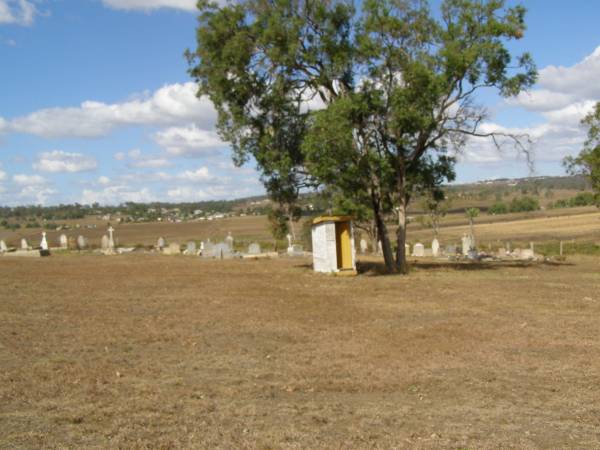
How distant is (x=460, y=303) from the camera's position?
1605 centimetres

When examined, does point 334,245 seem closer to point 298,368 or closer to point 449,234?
point 298,368

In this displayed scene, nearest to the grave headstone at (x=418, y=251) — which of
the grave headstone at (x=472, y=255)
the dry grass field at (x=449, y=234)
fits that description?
the grave headstone at (x=472, y=255)

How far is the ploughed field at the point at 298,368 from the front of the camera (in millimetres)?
6344

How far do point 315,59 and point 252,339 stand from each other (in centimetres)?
1452

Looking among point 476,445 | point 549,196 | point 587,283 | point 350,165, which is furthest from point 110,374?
point 549,196

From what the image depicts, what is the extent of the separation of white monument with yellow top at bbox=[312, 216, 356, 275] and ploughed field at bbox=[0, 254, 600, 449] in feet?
17.2

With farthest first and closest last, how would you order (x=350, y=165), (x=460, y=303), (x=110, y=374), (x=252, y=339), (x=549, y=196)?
(x=549, y=196) → (x=350, y=165) → (x=460, y=303) → (x=252, y=339) → (x=110, y=374)

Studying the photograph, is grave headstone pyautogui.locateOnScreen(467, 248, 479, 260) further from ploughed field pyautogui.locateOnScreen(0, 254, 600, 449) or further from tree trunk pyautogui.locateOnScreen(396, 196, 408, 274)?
ploughed field pyautogui.locateOnScreen(0, 254, 600, 449)

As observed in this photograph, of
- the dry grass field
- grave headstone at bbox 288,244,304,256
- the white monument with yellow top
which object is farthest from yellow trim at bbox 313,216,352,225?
the dry grass field

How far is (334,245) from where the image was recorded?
947 inches

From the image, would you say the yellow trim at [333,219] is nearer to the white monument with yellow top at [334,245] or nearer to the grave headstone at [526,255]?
the white monument with yellow top at [334,245]

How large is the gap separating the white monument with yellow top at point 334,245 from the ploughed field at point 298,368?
5244 millimetres

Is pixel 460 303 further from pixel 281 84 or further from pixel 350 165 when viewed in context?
pixel 281 84

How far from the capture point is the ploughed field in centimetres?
634
